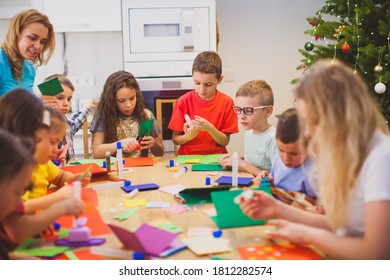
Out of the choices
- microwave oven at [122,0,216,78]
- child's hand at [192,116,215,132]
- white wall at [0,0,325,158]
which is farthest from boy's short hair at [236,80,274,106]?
white wall at [0,0,325,158]

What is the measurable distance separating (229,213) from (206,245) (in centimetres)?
17

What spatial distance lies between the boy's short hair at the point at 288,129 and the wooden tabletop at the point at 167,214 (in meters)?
0.34

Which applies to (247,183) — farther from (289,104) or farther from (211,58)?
(289,104)

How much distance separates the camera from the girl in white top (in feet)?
3.12

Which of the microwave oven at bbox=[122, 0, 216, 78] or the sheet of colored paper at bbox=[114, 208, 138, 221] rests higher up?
the microwave oven at bbox=[122, 0, 216, 78]

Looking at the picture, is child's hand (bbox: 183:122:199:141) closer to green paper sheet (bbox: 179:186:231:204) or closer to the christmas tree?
green paper sheet (bbox: 179:186:231:204)

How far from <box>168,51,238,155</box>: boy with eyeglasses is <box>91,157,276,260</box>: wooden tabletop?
539 millimetres

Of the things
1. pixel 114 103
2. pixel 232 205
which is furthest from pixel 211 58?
pixel 232 205

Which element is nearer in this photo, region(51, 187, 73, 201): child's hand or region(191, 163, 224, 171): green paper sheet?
region(51, 187, 73, 201): child's hand

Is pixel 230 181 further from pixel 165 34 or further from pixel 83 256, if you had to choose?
pixel 165 34

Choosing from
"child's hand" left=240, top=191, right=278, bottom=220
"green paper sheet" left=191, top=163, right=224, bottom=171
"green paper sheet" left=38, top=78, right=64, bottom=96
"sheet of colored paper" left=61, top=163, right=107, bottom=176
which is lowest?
"green paper sheet" left=191, top=163, right=224, bottom=171

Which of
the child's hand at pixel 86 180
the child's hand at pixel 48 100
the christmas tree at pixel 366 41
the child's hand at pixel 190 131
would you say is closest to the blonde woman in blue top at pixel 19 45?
the child's hand at pixel 48 100

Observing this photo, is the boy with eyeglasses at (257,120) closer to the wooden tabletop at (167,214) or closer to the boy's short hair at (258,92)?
the boy's short hair at (258,92)

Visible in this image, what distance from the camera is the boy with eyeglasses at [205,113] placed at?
243cm
